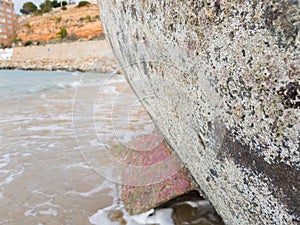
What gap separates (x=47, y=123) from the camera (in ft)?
14.3

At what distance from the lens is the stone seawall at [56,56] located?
2661cm

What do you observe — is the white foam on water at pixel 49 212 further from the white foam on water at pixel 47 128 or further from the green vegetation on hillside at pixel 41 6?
the green vegetation on hillside at pixel 41 6

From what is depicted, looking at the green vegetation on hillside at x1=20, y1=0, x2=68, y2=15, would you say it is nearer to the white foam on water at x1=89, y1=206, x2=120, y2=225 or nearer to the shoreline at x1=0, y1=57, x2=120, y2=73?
the shoreline at x1=0, y1=57, x2=120, y2=73

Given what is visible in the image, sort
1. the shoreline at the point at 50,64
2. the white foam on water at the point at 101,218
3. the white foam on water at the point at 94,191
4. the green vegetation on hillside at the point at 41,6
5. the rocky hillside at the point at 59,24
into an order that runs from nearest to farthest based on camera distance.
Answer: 1. the white foam on water at the point at 101,218
2. the white foam on water at the point at 94,191
3. the shoreline at the point at 50,64
4. the rocky hillside at the point at 59,24
5. the green vegetation on hillside at the point at 41,6

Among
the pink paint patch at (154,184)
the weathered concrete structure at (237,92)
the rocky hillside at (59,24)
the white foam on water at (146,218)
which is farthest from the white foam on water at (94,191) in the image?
the rocky hillside at (59,24)

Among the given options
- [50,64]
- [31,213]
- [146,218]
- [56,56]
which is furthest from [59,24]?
[146,218]

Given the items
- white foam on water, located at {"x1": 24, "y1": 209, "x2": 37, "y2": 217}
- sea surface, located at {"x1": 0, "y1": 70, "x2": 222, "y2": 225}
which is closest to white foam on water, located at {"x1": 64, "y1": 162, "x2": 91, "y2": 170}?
sea surface, located at {"x1": 0, "y1": 70, "x2": 222, "y2": 225}

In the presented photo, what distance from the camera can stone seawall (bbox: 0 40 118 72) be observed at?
26609 millimetres

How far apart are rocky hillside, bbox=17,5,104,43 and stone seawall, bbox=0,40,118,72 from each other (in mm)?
7850

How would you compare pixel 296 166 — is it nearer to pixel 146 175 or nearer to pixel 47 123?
pixel 146 175

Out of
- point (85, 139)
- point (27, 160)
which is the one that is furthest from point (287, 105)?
point (85, 139)

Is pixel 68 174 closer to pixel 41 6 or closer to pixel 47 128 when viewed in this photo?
pixel 47 128

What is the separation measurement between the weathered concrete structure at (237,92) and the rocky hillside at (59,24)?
41000mm

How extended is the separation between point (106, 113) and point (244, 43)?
444 cm
